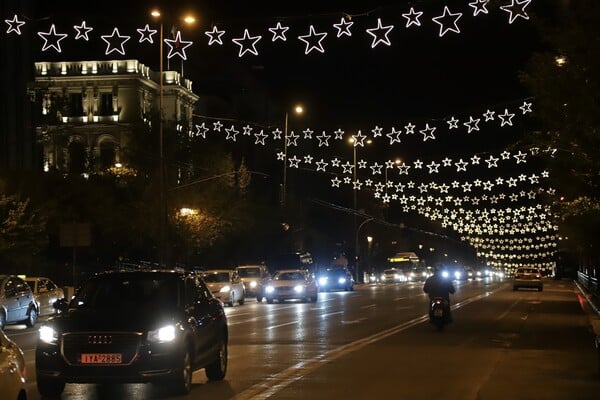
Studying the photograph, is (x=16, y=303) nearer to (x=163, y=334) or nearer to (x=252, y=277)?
(x=163, y=334)

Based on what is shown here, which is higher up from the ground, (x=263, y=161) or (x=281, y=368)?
(x=263, y=161)

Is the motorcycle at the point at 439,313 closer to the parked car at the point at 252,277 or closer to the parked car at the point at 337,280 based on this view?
the parked car at the point at 252,277

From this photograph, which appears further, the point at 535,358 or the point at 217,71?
the point at 217,71

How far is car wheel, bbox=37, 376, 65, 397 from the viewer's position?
12688 millimetres

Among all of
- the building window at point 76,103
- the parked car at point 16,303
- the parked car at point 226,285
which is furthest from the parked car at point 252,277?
the building window at point 76,103

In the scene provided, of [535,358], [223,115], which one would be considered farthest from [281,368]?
[223,115]

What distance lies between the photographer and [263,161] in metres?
94.4

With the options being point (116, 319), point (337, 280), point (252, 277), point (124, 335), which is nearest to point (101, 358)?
point (124, 335)

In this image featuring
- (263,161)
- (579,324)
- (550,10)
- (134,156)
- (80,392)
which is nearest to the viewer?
(80,392)

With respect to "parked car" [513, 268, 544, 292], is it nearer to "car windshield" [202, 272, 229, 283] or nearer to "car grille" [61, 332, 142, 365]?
"car windshield" [202, 272, 229, 283]

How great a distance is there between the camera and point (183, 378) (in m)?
12.9

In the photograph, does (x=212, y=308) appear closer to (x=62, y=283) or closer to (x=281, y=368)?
(x=281, y=368)

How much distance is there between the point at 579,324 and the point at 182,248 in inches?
1202

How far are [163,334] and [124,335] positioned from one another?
497 mm
